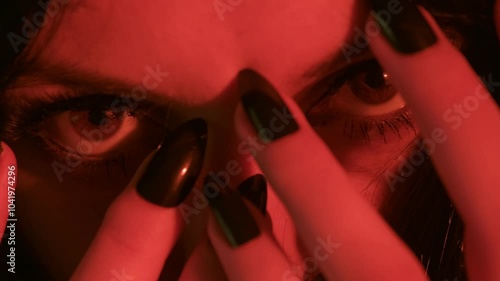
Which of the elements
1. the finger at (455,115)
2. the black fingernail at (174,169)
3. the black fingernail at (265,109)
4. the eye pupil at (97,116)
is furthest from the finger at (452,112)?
the eye pupil at (97,116)

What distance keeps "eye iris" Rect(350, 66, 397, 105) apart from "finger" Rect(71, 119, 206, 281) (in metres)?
0.20

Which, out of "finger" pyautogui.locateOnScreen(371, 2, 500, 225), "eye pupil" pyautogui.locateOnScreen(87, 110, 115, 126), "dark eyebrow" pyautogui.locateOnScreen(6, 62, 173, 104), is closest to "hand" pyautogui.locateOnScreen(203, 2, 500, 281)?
"finger" pyautogui.locateOnScreen(371, 2, 500, 225)

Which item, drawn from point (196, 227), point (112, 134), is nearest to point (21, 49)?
point (112, 134)

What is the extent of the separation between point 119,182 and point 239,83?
0.28m

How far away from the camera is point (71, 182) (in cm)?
73

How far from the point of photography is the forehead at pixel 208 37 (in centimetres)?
51

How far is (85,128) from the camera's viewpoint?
0.71 m

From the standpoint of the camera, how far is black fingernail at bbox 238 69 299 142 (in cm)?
52

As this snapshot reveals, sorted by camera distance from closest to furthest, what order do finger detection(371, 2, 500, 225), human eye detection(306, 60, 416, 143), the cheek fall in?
finger detection(371, 2, 500, 225), human eye detection(306, 60, 416, 143), the cheek

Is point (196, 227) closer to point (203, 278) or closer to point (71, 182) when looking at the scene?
point (203, 278)

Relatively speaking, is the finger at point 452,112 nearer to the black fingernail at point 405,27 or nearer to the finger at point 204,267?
the black fingernail at point 405,27

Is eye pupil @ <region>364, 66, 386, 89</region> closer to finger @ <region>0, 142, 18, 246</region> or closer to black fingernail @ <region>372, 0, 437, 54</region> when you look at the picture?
black fingernail @ <region>372, 0, 437, 54</region>

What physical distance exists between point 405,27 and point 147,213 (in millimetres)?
328

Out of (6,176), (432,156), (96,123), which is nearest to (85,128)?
(96,123)
